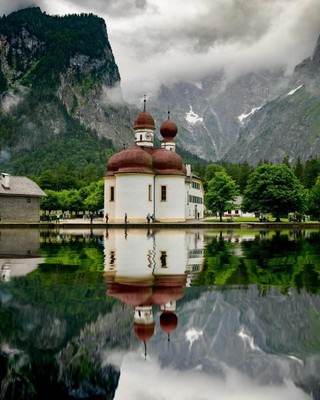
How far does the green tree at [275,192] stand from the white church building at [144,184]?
12.7 metres

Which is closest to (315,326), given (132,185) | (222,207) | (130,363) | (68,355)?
(130,363)

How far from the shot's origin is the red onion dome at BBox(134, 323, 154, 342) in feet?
30.4

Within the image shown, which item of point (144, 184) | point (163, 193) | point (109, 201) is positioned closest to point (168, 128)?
point (163, 193)

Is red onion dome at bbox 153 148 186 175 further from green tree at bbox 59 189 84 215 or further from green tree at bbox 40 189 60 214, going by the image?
green tree at bbox 40 189 60 214

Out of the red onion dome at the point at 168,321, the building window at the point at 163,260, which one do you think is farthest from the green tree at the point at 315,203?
the red onion dome at the point at 168,321

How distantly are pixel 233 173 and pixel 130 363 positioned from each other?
5973 inches

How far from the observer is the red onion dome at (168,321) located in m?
9.73

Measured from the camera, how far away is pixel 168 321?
1020 cm

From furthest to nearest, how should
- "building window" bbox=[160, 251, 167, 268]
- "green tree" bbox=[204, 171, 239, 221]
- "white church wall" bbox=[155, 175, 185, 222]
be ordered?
"green tree" bbox=[204, 171, 239, 221], "white church wall" bbox=[155, 175, 185, 222], "building window" bbox=[160, 251, 167, 268]

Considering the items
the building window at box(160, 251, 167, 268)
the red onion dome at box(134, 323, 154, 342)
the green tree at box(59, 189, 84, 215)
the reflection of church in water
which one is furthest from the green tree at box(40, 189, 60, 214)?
the red onion dome at box(134, 323, 154, 342)

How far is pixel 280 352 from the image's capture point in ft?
28.5

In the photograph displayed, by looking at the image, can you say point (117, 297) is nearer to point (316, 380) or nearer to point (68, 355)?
point (68, 355)

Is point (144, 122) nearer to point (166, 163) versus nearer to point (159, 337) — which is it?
point (166, 163)

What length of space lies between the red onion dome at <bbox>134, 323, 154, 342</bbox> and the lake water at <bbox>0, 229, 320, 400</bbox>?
16 mm
